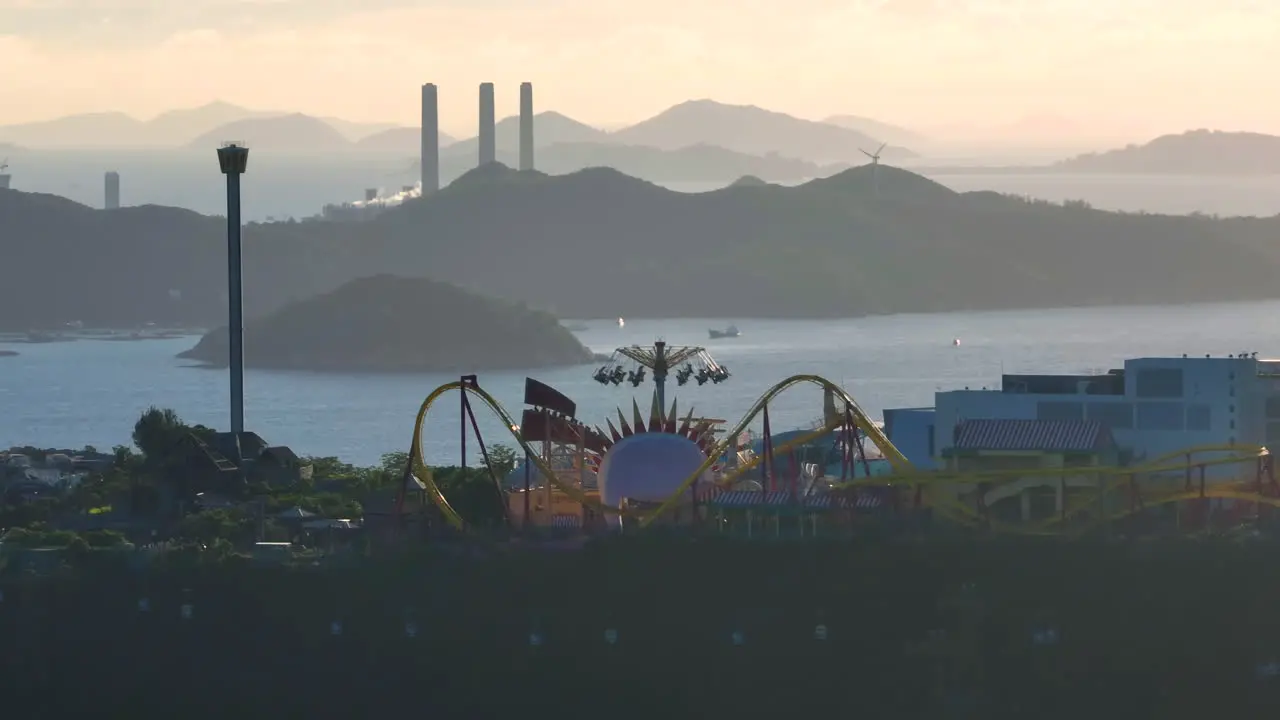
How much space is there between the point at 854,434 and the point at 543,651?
5676 millimetres

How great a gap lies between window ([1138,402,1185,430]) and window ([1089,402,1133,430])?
0.21m

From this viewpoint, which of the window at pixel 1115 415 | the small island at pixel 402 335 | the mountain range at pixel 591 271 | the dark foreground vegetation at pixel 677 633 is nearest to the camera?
the dark foreground vegetation at pixel 677 633

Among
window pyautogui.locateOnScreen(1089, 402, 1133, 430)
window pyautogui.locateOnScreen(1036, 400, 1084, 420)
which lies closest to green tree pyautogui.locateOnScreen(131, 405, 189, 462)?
window pyautogui.locateOnScreen(1036, 400, 1084, 420)

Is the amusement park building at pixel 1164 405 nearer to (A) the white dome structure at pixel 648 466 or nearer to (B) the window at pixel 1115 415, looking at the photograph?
(B) the window at pixel 1115 415

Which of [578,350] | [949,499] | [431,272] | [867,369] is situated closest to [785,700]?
[949,499]

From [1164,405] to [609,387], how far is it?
67201mm

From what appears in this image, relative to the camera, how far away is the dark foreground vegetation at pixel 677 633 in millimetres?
30547

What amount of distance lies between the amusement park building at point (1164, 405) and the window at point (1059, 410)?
0.01m

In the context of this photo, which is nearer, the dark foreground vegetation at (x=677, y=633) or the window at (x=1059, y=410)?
the dark foreground vegetation at (x=677, y=633)

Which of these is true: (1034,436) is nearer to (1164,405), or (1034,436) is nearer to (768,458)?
(1164,405)

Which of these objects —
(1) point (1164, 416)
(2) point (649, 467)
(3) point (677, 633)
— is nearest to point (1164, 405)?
(1) point (1164, 416)

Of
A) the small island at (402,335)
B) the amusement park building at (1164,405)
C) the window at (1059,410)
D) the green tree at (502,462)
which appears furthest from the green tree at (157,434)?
the small island at (402,335)

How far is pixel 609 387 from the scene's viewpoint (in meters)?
104

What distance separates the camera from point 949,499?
114 feet
